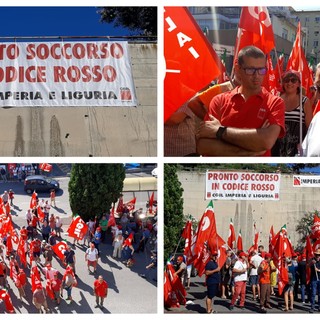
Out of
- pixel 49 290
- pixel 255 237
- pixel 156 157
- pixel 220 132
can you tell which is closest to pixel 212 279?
pixel 255 237

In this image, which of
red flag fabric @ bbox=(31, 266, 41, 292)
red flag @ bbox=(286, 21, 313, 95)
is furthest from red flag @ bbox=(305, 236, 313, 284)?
red flag fabric @ bbox=(31, 266, 41, 292)

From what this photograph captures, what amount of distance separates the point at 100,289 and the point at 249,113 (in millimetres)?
1862

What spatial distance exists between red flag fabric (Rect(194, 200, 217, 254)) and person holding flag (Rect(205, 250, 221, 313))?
0.16m

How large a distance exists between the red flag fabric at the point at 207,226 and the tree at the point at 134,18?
1.50 metres

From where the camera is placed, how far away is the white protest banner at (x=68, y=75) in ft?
20.1

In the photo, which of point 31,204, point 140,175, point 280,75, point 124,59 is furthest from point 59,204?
point 280,75

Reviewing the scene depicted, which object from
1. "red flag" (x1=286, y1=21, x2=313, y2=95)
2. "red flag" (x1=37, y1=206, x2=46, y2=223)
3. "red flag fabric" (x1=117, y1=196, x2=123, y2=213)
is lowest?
"red flag" (x1=37, y1=206, x2=46, y2=223)

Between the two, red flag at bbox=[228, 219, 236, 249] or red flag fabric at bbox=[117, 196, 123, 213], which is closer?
red flag at bbox=[228, 219, 236, 249]

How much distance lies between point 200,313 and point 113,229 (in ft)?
3.25

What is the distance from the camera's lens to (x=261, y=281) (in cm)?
616

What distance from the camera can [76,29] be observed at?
6.06 m

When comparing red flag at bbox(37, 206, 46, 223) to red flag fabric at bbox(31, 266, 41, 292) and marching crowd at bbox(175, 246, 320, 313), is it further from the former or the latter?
marching crowd at bbox(175, 246, 320, 313)

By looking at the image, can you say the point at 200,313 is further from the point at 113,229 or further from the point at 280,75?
the point at 280,75

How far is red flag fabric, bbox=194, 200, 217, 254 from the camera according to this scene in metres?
6.05
